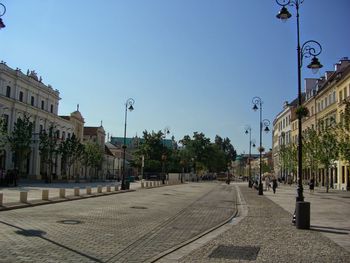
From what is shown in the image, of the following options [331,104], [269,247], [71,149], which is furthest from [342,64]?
[269,247]

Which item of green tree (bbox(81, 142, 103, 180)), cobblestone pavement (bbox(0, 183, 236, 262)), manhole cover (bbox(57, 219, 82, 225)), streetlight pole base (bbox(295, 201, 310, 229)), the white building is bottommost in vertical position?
cobblestone pavement (bbox(0, 183, 236, 262))

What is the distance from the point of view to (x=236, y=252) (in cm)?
1113

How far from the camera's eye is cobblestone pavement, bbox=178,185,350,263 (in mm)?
10266

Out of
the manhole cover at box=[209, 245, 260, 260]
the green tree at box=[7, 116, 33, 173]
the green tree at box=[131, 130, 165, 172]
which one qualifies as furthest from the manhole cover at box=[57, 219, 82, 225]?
the green tree at box=[131, 130, 165, 172]

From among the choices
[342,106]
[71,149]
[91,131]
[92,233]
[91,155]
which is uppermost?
[91,131]

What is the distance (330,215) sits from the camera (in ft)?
69.7

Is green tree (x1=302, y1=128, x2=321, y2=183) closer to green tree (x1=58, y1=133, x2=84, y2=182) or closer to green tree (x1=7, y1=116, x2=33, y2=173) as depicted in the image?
green tree (x1=7, y1=116, x2=33, y2=173)

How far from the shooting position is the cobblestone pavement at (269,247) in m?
10.3

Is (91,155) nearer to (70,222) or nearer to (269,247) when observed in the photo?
(70,222)

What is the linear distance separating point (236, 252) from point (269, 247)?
1159mm

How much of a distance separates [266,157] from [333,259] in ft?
523

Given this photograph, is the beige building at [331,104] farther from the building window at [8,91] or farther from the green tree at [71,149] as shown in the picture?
the building window at [8,91]

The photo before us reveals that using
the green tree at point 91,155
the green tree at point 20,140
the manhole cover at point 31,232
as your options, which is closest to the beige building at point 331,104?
the green tree at point 20,140

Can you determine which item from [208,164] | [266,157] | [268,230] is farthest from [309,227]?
[266,157]
